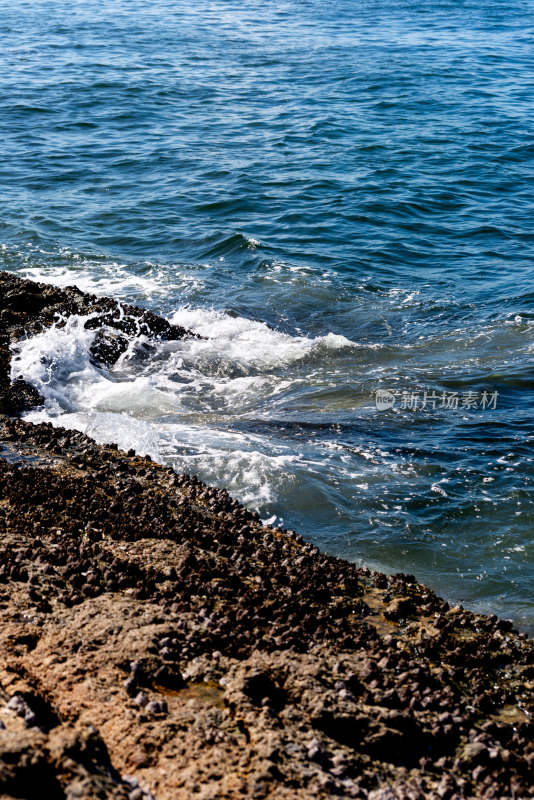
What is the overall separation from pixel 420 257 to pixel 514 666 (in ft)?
49.0

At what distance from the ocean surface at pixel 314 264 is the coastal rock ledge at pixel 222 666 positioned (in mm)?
1517

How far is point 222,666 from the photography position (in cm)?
589

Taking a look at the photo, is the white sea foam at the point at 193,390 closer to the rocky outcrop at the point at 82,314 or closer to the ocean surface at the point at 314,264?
the ocean surface at the point at 314,264

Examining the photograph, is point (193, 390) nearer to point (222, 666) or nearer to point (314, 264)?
point (314, 264)

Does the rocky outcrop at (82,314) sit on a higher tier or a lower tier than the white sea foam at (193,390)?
higher

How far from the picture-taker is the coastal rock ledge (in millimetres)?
4871

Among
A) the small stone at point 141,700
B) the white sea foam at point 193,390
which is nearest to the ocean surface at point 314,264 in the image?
the white sea foam at point 193,390

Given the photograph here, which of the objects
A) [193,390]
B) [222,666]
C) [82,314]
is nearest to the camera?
[222,666]

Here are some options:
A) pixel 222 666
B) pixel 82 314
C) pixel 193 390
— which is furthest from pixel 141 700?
pixel 82 314

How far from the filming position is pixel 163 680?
568 centimetres

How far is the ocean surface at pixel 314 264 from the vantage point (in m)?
10.7

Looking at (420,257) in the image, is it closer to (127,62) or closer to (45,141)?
(45,141)

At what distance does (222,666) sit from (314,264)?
608 inches

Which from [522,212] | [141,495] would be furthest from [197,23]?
[141,495]
